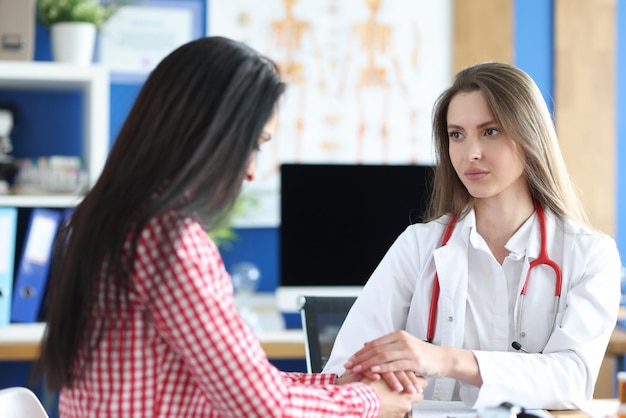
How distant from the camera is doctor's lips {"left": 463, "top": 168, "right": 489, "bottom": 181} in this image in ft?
5.57

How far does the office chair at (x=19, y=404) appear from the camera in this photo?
151cm

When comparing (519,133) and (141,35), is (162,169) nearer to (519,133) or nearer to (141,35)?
(519,133)

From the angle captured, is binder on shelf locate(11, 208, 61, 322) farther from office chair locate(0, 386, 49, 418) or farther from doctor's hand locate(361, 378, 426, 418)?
doctor's hand locate(361, 378, 426, 418)

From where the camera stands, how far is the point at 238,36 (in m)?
3.06

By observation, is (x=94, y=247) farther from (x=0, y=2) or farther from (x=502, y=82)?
(x=0, y=2)

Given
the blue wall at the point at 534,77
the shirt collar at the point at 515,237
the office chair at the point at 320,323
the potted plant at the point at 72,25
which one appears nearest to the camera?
the shirt collar at the point at 515,237

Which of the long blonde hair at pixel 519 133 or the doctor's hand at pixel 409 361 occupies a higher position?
the long blonde hair at pixel 519 133

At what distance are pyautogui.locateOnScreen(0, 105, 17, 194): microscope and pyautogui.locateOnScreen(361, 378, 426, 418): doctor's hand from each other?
1.78 meters

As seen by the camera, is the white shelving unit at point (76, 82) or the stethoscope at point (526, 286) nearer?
the stethoscope at point (526, 286)

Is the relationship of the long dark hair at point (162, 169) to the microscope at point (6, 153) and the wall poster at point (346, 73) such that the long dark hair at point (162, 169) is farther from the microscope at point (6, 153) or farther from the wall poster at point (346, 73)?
the wall poster at point (346, 73)

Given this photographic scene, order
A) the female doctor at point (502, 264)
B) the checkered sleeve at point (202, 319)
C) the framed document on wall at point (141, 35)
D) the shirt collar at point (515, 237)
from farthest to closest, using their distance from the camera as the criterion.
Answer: the framed document on wall at point (141, 35) → the shirt collar at point (515, 237) → the female doctor at point (502, 264) → the checkered sleeve at point (202, 319)

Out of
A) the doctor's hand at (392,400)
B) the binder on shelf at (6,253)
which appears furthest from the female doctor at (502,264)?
the binder on shelf at (6,253)

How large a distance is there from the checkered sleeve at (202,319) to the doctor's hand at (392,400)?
0.97 feet

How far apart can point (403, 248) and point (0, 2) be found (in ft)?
5.51
